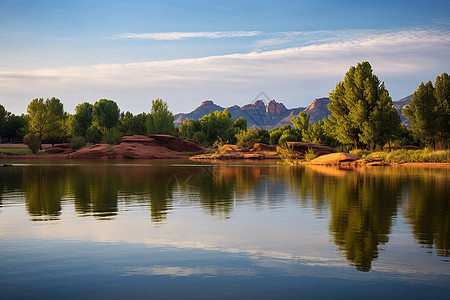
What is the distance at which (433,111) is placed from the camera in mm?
48875

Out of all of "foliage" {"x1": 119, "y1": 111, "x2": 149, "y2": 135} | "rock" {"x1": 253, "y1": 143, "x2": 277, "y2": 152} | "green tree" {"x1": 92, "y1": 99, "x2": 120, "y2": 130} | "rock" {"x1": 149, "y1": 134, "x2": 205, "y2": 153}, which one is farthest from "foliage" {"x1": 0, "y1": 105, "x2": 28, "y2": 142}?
"rock" {"x1": 253, "y1": 143, "x2": 277, "y2": 152}

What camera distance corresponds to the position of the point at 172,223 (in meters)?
11.8

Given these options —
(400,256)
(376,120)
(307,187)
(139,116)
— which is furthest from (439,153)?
(139,116)

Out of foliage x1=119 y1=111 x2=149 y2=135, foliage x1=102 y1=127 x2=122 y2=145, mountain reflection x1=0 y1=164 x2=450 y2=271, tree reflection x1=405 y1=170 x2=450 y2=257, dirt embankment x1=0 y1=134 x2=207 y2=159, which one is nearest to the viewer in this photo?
tree reflection x1=405 y1=170 x2=450 y2=257

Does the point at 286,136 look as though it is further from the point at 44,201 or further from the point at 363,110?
the point at 44,201

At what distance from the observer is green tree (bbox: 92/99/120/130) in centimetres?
11071

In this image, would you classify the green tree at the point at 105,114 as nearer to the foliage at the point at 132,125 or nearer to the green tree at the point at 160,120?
the foliage at the point at 132,125

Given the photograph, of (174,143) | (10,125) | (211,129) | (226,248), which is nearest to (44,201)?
(226,248)

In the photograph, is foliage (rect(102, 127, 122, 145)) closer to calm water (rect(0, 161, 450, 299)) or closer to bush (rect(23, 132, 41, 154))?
bush (rect(23, 132, 41, 154))

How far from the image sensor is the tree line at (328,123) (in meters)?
50.0

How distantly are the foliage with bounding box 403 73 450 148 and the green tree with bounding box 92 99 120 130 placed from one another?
77.1 metres

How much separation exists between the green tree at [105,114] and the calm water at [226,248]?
3811 inches


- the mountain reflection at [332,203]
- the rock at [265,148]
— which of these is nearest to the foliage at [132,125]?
the rock at [265,148]

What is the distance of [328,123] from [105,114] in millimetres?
66289
